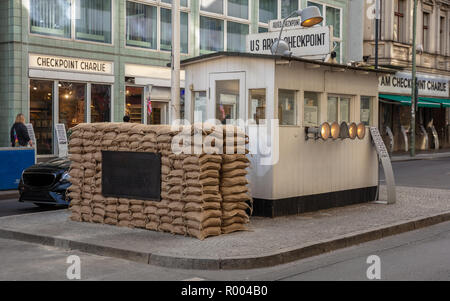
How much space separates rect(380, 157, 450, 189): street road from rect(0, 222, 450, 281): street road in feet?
30.8

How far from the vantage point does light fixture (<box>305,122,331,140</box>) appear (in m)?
11.0

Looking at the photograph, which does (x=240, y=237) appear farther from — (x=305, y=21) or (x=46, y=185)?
(x=305, y=21)

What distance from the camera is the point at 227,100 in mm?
11188

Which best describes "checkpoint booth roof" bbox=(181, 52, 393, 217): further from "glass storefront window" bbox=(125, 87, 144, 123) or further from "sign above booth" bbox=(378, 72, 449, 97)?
"sign above booth" bbox=(378, 72, 449, 97)

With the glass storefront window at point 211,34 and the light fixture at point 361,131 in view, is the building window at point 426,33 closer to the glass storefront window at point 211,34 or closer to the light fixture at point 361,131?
the glass storefront window at point 211,34

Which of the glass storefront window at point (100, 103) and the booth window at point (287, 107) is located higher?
the glass storefront window at point (100, 103)

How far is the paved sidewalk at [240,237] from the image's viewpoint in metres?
7.54

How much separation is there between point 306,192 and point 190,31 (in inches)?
669

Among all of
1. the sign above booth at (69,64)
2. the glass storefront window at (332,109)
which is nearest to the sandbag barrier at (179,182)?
the glass storefront window at (332,109)

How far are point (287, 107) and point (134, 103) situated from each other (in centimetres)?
1501

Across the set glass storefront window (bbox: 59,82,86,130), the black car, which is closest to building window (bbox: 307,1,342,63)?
glass storefront window (bbox: 59,82,86,130)

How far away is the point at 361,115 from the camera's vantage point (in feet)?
41.8

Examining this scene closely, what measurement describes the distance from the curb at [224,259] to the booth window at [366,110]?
335 cm

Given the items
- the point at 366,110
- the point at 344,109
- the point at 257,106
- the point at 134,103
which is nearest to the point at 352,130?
the point at 344,109
